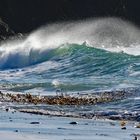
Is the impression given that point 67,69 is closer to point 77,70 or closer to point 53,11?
point 77,70

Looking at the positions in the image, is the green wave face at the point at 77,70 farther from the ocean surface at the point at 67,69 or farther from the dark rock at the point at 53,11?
the dark rock at the point at 53,11

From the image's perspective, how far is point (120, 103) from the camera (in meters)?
22.2

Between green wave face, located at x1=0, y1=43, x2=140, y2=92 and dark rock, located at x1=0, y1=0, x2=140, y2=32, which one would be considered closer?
green wave face, located at x1=0, y1=43, x2=140, y2=92

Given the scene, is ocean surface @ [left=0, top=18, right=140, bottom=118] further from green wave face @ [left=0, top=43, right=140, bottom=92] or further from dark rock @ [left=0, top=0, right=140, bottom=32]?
dark rock @ [left=0, top=0, right=140, bottom=32]

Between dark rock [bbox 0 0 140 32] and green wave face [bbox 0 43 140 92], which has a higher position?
dark rock [bbox 0 0 140 32]

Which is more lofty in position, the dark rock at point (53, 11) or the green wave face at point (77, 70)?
the dark rock at point (53, 11)

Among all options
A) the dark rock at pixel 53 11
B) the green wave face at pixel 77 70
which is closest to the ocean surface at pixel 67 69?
the green wave face at pixel 77 70

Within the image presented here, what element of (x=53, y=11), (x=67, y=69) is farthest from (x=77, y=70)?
(x=53, y=11)

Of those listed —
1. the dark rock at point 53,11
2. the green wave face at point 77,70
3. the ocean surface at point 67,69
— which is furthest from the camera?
the dark rock at point 53,11

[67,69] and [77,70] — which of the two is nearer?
[77,70]

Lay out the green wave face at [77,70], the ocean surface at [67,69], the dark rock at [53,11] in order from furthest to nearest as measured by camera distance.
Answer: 1. the dark rock at [53,11]
2. the green wave face at [77,70]
3. the ocean surface at [67,69]

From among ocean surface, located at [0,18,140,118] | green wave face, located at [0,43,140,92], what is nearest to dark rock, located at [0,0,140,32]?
ocean surface, located at [0,18,140,118]

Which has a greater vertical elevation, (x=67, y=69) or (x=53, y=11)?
(x=53, y=11)

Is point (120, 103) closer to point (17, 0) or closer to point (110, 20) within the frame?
point (17, 0)
